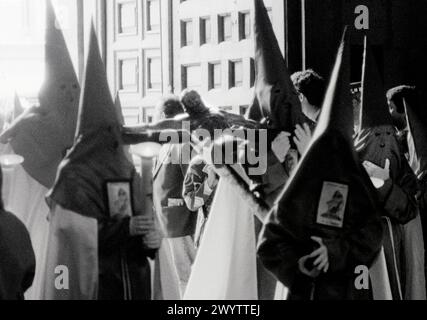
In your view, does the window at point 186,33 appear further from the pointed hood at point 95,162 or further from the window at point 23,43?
the pointed hood at point 95,162

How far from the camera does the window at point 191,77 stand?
970cm

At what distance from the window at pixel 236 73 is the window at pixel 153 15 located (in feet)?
3.19

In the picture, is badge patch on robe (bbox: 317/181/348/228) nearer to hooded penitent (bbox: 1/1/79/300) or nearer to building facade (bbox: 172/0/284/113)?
hooded penitent (bbox: 1/1/79/300)

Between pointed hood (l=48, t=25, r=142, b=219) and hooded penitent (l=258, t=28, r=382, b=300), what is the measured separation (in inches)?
33.2

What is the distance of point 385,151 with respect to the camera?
23.6ft

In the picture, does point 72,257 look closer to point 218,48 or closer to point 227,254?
point 227,254

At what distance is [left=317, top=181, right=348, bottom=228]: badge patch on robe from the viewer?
5.23 m

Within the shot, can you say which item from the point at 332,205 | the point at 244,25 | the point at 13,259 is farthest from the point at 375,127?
the point at 13,259

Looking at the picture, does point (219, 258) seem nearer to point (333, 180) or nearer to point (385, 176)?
point (333, 180)

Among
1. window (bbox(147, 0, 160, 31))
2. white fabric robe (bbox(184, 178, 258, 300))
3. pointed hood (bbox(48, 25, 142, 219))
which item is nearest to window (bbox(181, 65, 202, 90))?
window (bbox(147, 0, 160, 31))

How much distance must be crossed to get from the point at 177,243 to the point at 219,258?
2.59 metres

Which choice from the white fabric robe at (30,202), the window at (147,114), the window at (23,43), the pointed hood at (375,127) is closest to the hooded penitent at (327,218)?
the pointed hood at (375,127)

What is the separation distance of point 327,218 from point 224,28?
174 inches

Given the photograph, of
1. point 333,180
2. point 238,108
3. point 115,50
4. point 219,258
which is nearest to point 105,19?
point 115,50
